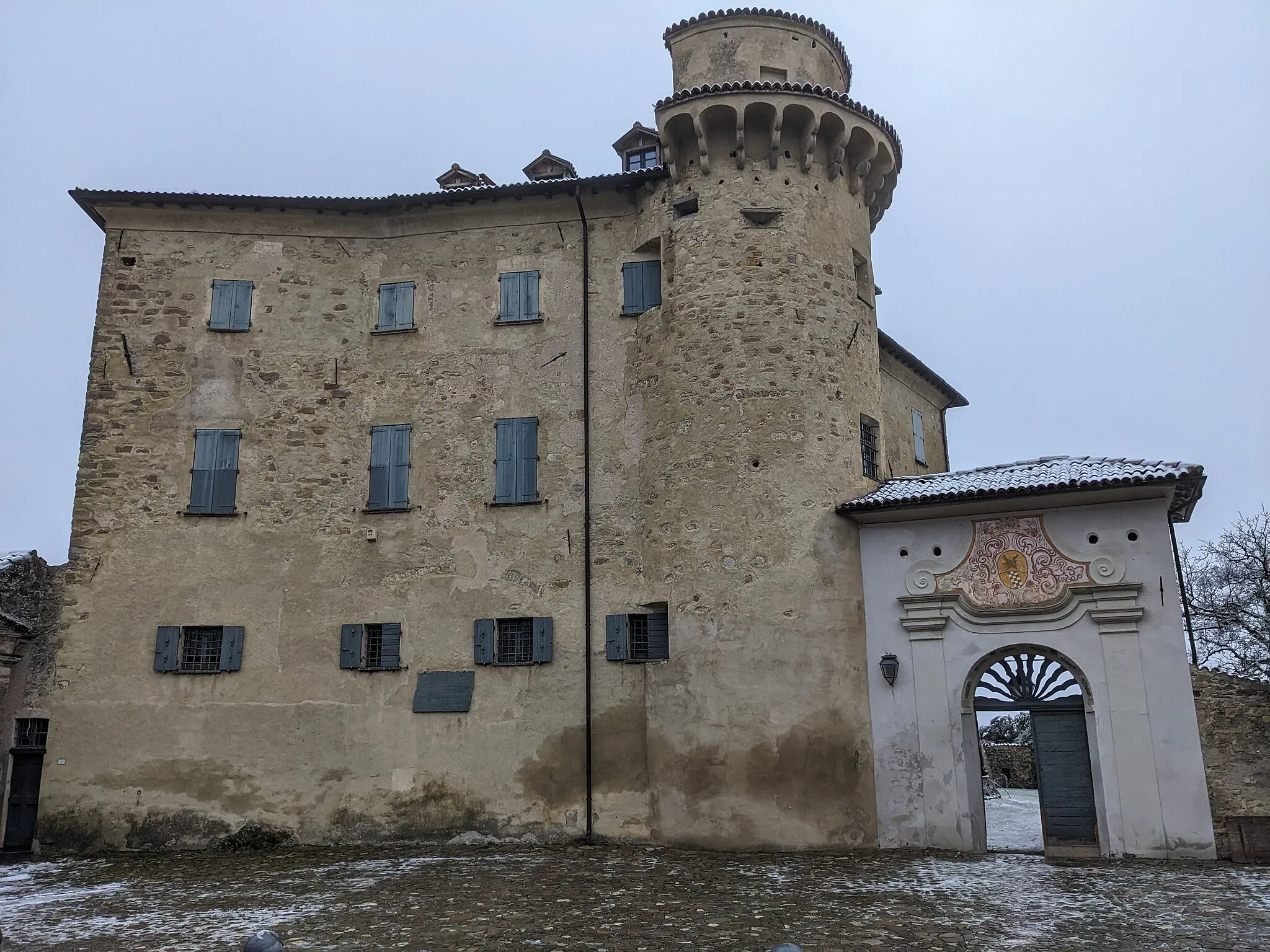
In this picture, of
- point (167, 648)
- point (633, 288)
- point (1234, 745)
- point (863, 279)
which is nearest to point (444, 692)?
point (167, 648)

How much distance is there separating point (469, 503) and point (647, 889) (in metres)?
8.21

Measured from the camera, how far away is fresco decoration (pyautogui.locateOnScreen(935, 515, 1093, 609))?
15.8m

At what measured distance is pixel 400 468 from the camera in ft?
63.5

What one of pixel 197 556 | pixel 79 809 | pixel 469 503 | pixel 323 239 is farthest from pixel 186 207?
pixel 79 809

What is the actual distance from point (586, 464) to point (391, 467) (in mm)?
3680

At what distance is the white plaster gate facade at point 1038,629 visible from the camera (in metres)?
14.8

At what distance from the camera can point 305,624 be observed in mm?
18656

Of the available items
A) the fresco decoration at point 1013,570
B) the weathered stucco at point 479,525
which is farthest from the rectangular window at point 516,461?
the fresco decoration at point 1013,570

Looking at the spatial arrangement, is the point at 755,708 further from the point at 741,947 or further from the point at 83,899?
the point at 83,899

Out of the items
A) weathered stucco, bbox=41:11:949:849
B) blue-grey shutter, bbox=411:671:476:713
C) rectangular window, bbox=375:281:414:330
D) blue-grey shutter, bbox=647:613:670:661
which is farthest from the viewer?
rectangular window, bbox=375:281:414:330

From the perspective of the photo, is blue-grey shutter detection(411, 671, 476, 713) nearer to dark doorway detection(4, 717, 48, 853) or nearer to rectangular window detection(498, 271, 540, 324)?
rectangular window detection(498, 271, 540, 324)

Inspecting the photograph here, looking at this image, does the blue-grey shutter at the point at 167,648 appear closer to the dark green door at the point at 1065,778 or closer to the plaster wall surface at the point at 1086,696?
the plaster wall surface at the point at 1086,696

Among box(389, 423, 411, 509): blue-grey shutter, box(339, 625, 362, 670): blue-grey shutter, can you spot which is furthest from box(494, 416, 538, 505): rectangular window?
box(339, 625, 362, 670): blue-grey shutter

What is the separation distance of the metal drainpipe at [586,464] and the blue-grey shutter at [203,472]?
6.91 m
